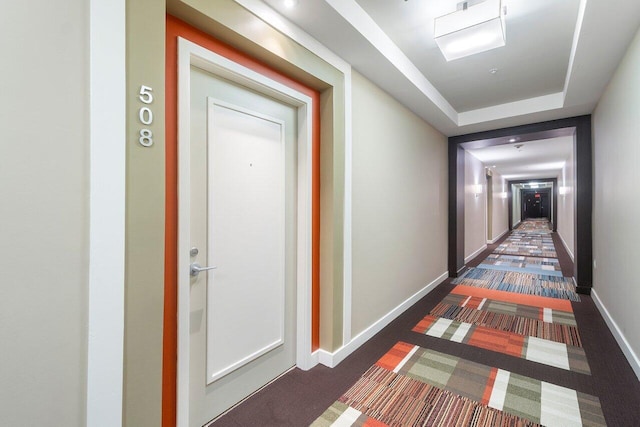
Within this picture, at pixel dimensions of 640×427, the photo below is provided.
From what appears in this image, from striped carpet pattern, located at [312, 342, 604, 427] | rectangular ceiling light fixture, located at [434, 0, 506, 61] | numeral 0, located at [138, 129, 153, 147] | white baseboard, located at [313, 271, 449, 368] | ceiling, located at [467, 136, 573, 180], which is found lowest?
striped carpet pattern, located at [312, 342, 604, 427]

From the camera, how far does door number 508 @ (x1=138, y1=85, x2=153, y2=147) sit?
1.25m

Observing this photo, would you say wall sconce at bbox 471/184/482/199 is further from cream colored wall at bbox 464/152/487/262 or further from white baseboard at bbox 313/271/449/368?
white baseboard at bbox 313/271/449/368

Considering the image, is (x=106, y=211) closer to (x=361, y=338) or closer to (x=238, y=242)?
(x=238, y=242)

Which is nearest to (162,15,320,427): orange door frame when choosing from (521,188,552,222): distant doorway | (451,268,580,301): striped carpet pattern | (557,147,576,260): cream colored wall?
(451,268,580,301): striped carpet pattern

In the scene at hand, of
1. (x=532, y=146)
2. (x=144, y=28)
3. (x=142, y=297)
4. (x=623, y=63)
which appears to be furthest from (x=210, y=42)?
(x=532, y=146)

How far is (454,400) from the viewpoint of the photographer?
196 cm

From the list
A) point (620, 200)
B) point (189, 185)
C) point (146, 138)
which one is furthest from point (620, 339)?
point (146, 138)

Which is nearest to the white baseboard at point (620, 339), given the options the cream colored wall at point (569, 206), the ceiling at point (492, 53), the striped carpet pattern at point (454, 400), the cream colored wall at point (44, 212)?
the striped carpet pattern at point (454, 400)

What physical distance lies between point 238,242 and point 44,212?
1.00 meters

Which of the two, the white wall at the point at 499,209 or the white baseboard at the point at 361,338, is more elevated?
the white wall at the point at 499,209

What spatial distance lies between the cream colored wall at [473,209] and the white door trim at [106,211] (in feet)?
20.6

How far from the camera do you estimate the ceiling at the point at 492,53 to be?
6.50ft

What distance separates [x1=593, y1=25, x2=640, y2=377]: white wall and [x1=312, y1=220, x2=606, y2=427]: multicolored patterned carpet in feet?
1.42

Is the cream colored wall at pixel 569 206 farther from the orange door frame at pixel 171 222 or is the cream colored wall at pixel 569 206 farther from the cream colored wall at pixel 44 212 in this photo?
the cream colored wall at pixel 44 212
